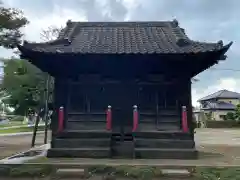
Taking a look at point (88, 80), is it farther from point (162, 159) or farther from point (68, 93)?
point (162, 159)

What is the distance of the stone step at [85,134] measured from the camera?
9983 millimetres

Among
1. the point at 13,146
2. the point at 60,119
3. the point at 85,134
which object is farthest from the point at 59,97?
the point at 13,146

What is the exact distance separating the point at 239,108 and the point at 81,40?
3987 centimetres

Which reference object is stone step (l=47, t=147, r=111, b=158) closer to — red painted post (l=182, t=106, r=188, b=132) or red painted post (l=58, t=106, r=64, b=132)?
red painted post (l=58, t=106, r=64, b=132)

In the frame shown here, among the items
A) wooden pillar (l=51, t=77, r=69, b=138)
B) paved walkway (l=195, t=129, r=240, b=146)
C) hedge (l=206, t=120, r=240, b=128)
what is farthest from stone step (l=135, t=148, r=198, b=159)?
hedge (l=206, t=120, r=240, b=128)

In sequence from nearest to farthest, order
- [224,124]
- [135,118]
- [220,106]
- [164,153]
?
1. [164,153]
2. [135,118]
3. [224,124]
4. [220,106]

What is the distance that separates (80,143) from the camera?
391 inches

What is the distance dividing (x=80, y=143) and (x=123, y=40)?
4106 mm

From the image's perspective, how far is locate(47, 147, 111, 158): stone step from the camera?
383 inches

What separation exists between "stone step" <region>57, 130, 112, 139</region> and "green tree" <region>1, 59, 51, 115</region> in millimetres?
26171

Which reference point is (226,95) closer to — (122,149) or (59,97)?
(122,149)

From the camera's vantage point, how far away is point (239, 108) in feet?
150

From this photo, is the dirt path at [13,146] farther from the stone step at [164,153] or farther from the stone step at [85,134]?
the stone step at [164,153]

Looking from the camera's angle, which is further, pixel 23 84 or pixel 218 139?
pixel 23 84
